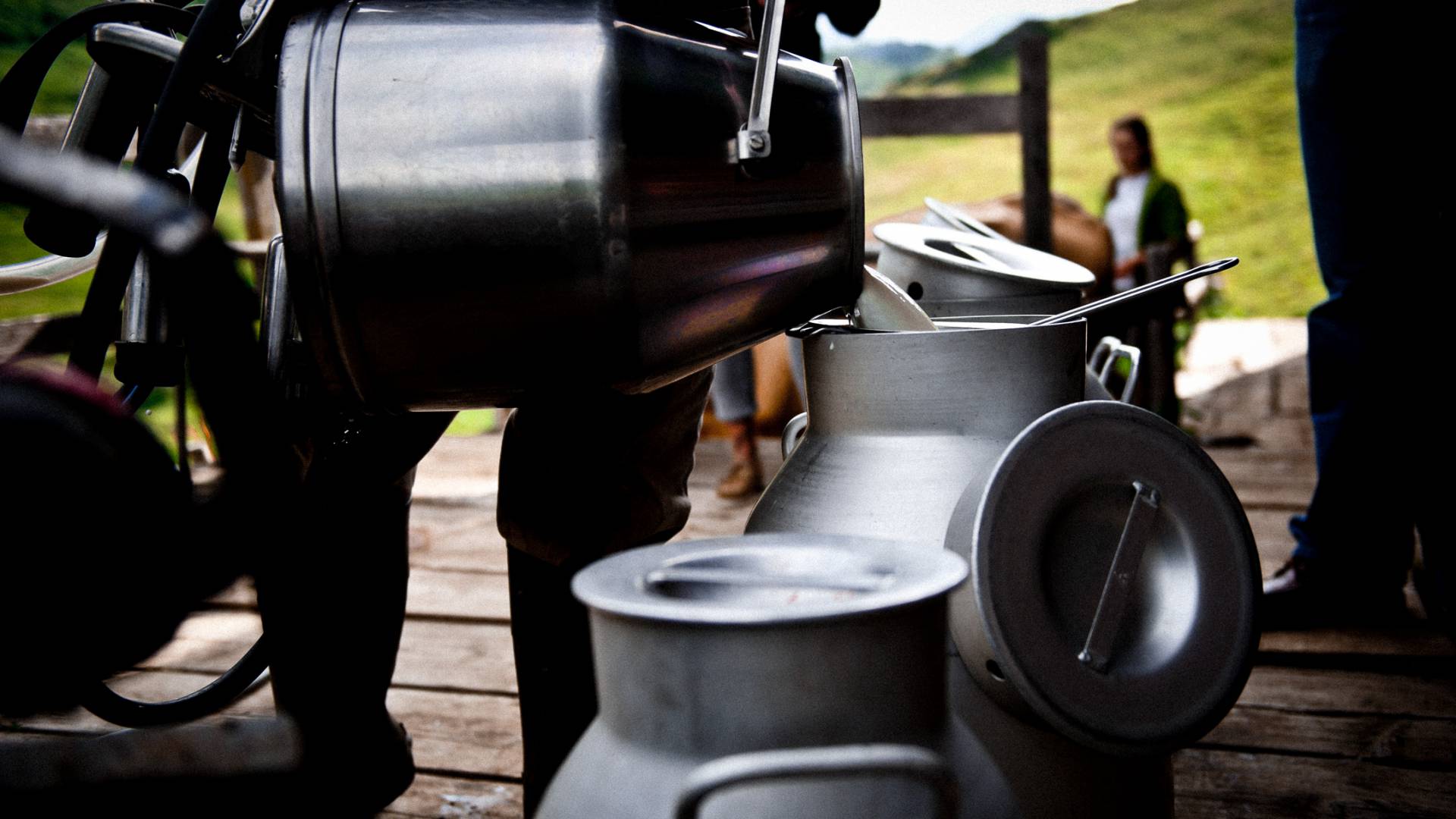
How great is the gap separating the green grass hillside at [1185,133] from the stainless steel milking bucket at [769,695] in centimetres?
524

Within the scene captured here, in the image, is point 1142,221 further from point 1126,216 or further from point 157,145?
point 157,145

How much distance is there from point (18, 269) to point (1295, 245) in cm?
638

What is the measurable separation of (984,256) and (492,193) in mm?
539

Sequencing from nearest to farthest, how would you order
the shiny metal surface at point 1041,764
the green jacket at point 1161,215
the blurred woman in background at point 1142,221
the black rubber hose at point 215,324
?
the black rubber hose at point 215,324, the shiny metal surface at point 1041,764, the blurred woman in background at point 1142,221, the green jacket at point 1161,215

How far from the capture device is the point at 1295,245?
19.7ft

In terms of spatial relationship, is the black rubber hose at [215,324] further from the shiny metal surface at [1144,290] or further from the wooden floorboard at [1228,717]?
the shiny metal surface at [1144,290]

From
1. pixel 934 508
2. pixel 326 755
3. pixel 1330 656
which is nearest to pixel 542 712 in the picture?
pixel 326 755

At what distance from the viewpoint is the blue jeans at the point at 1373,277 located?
125cm

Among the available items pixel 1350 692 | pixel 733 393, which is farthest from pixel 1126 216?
pixel 1350 692

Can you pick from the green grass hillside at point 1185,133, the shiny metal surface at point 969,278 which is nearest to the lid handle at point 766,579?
the shiny metal surface at point 969,278

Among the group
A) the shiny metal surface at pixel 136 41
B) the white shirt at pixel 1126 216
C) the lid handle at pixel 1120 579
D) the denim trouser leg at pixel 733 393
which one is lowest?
the denim trouser leg at pixel 733 393

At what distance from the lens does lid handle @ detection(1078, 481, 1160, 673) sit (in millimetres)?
647

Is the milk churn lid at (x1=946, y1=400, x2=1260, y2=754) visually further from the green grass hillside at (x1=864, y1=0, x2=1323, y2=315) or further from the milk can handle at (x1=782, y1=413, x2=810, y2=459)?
the green grass hillside at (x1=864, y1=0, x2=1323, y2=315)

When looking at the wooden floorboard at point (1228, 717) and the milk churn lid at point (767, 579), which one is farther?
the wooden floorboard at point (1228, 717)
